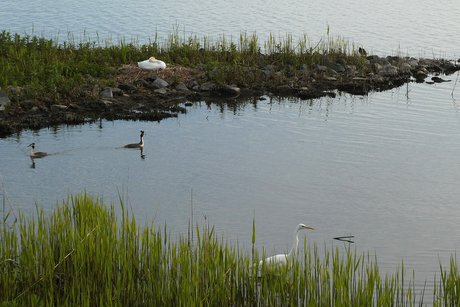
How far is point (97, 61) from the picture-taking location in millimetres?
25328

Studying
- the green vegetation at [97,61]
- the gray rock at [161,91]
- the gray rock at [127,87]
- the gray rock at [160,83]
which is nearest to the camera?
the green vegetation at [97,61]

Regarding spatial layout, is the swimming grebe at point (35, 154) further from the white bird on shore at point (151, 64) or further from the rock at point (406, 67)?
the rock at point (406, 67)

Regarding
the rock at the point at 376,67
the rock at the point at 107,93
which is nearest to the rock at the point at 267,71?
the rock at the point at 376,67

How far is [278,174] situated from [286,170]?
1.58 feet

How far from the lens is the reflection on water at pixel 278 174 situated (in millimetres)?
12141

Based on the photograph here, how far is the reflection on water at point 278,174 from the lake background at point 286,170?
0.12ft

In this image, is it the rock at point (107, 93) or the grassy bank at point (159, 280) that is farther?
the rock at point (107, 93)

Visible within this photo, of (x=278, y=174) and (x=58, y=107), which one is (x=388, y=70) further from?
(x=58, y=107)

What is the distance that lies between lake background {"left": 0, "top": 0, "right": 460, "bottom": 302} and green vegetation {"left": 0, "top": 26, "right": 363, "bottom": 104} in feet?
9.52

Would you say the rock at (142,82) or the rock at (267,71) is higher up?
the rock at (267,71)

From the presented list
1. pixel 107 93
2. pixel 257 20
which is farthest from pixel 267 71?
pixel 257 20

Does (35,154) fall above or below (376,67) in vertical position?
below

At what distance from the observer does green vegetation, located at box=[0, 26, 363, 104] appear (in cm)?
2198

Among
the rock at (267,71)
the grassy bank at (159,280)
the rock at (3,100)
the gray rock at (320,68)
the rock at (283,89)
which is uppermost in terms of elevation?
the gray rock at (320,68)
